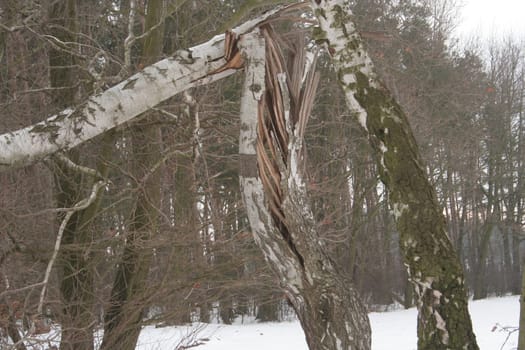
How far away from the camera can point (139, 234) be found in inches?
233

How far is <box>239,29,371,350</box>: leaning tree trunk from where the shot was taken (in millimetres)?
2760

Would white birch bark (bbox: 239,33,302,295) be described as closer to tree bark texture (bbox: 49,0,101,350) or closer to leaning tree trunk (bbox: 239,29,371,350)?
leaning tree trunk (bbox: 239,29,371,350)

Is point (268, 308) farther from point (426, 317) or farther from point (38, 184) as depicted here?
point (426, 317)

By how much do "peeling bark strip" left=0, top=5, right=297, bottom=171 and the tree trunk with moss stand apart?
2.71 metres

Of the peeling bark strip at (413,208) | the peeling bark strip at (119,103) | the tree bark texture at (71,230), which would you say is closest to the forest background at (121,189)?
the tree bark texture at (71,230)

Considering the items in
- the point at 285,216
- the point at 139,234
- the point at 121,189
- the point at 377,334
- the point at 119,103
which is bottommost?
the point at 377,334

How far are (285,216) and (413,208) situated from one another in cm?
63

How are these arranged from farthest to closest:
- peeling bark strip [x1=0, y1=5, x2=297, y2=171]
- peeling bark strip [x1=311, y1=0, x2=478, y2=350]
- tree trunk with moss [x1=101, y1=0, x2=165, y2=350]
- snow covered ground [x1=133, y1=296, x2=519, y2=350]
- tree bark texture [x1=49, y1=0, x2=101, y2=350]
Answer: snow covered ground [x1=133, y1=296, x2=519, y2=350] < tree trunk with moss [x1=101, y1=0, x2=165, y2=350] < tree bark texture [x1=49, y1=0, x2=101, y2=350] < peeling bark strip [x1=0, y1=5, x2=297, y2=171] < peeling bark strip [x1=311, y1=0, x2=478, y2=350]

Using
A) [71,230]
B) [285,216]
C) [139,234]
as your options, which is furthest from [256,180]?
[71,230]

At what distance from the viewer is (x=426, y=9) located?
63.8 ft

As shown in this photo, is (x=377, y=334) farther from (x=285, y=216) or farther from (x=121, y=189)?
(x=285, y=216)

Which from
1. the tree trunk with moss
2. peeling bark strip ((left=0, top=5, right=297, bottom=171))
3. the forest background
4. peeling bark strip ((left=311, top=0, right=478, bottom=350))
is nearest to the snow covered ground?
the tree trunk with moss

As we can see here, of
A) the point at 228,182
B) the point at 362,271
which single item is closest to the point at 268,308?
the point at 362,271

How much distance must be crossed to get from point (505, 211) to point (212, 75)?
26.2m
